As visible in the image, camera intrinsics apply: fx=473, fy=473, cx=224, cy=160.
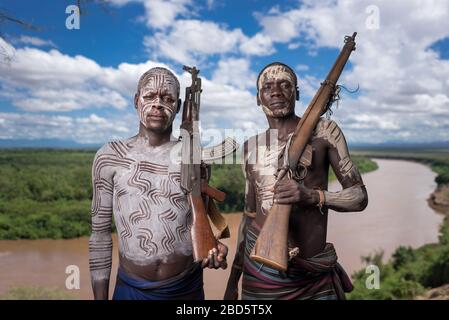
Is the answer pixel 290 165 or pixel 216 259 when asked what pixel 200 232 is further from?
pixel 290 165

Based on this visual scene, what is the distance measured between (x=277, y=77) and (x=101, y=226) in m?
1.76

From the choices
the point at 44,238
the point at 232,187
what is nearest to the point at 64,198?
the point at 44,238

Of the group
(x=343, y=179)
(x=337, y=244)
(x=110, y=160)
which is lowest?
(x=337, y=244)

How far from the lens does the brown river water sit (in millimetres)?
18625

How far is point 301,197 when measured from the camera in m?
3.29

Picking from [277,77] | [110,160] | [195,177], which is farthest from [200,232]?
[277,77]

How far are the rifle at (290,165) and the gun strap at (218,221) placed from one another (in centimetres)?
36

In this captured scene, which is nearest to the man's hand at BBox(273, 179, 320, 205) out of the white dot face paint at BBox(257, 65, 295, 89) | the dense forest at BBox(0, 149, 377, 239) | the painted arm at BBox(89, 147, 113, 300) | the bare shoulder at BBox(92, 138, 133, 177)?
the white dot face paint at BBox(257, 65, 295, 89)

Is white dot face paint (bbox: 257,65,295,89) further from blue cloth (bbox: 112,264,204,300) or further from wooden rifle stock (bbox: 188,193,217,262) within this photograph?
blue cloth (bbox: 112,264,204,300)

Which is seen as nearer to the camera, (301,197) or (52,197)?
(301,197)

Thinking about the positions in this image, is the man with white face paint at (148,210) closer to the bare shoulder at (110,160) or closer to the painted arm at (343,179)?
the bare shoulder at (110,160)

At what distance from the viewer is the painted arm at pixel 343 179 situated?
336 centimetres

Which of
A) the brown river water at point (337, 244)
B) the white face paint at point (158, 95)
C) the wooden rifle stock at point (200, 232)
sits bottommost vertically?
the brown river water at point (337, 244)

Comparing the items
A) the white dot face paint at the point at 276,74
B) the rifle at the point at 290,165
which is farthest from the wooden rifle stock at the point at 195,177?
the white dot face paint at the point at 276,74
